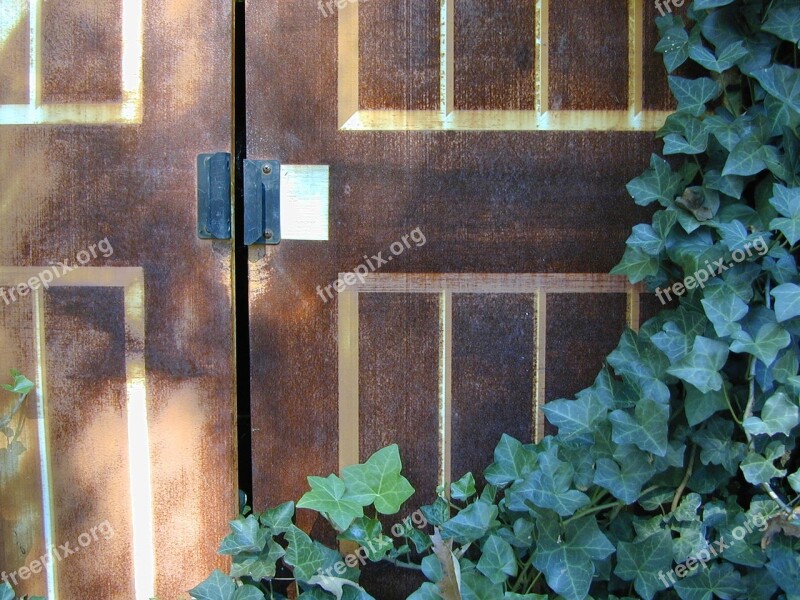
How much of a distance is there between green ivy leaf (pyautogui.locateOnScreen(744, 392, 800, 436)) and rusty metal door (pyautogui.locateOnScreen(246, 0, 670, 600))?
0.79 feet

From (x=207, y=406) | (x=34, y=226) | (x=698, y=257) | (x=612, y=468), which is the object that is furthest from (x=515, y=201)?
(x=34, y=226)

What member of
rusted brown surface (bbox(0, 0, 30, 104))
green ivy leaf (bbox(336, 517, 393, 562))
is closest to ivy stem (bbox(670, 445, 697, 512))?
green ivy leaf (bbox(336, 517, 393, 562))

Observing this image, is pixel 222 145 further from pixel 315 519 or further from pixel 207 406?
pixel 315 519

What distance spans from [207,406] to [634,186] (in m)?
0.79

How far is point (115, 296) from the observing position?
1.08 metres

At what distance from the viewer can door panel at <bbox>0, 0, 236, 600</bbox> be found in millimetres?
1059

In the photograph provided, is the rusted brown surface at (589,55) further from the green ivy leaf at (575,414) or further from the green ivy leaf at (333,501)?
the green ivy leaf at (333,501)

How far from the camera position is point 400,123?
1.07 meters

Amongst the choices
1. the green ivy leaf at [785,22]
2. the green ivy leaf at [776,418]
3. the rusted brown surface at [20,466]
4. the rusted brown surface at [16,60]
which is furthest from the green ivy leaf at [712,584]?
the rusted brown surface at [16,60]

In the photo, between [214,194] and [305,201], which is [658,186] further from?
[214,194]

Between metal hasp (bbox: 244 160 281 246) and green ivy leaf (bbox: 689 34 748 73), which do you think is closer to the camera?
green ivy leaf (bbox: 689 34 748 73)

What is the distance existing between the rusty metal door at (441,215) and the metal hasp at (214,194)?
63mm

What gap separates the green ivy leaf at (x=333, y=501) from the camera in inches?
39.2

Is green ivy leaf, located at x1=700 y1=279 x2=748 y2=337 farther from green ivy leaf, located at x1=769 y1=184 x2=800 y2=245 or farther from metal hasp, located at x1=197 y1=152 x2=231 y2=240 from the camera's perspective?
metal hasp, located at x1=197 y1=152 x2=231 y2=240
